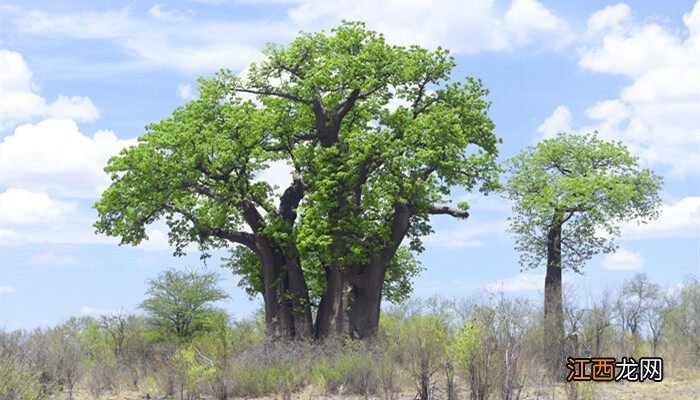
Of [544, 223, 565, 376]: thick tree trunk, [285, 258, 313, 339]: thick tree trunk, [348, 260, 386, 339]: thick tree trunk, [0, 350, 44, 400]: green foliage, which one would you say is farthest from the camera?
[285, 258, 313, 339]: thick tree trunk

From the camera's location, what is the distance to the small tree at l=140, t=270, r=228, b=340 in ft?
122

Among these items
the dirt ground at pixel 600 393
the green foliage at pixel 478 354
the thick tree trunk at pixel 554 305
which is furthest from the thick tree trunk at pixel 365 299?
the green foliage at pixel 478 354

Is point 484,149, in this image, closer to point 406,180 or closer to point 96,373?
point 406,180

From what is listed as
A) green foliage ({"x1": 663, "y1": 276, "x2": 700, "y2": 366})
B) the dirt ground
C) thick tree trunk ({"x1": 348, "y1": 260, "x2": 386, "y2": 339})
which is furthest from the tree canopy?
green foliage ({"x1": 663, "y1": 276, "x2": 700, "y2": 366})

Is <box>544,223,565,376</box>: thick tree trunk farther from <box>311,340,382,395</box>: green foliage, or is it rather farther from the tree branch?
<box>311,340,382,395</box>: green foliage

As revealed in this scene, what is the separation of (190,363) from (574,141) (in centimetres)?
2000

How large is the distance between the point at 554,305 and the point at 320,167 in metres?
9.61

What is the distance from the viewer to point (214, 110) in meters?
29.6

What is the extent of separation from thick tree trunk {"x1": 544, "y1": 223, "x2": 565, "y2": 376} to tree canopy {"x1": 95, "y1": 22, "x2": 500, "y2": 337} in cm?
466

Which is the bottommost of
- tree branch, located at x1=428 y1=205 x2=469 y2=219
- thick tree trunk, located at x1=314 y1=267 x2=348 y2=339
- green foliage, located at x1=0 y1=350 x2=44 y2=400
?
green foliage, located at x1=0 y1=350 x2=44 y2=400

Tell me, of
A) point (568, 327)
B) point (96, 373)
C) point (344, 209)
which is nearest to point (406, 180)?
point (344, 209)

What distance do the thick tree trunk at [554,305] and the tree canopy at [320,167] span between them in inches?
183

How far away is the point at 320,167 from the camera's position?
89.4ft

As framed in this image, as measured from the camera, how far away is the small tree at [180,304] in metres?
37.2
